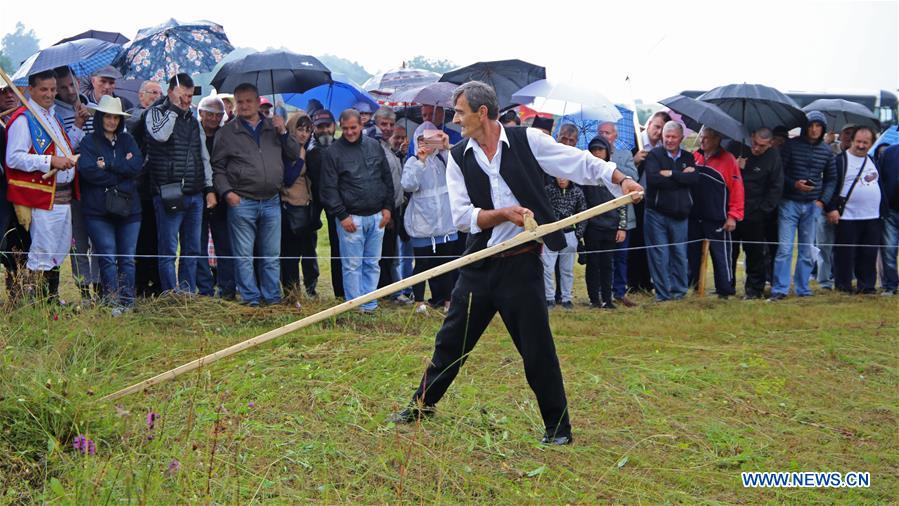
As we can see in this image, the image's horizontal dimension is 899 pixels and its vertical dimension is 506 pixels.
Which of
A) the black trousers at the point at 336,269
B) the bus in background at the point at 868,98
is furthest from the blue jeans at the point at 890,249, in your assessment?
the bus in background at the point at 868,98

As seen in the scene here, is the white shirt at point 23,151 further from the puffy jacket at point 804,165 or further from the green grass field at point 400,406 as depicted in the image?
the puffy jacket at point 804,165

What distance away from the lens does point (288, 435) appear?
5598mm

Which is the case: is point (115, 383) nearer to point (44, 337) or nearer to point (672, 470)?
point (44, 337)

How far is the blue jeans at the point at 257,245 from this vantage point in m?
9.30

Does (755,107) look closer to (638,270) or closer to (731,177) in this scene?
(731,177)

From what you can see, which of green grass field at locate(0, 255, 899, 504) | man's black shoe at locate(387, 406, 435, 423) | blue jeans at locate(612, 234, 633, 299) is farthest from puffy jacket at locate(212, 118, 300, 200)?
man's black shoe at locate(387, 406, 435, 423)

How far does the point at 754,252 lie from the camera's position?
1132cm

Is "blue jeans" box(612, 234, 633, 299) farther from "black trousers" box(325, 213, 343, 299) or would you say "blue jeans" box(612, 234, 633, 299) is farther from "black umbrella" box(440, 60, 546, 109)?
"black trousers" box(325, 213, 343, 299)

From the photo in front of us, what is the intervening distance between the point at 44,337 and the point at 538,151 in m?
3.56

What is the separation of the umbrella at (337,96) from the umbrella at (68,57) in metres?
2.41

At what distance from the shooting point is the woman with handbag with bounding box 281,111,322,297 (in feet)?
31.8

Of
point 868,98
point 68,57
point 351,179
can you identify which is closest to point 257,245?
point 351,179

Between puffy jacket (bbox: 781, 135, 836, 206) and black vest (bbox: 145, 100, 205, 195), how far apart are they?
6565 mm

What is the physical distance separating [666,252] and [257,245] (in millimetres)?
4425
